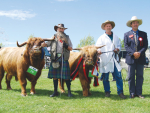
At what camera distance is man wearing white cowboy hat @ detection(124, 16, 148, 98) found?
16.0 feet

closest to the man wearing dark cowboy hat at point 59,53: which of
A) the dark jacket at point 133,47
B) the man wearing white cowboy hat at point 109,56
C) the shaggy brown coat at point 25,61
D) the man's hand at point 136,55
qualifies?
the shaggy brown coat at point 25,61

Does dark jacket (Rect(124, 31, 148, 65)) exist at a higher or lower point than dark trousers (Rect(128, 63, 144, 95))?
higher

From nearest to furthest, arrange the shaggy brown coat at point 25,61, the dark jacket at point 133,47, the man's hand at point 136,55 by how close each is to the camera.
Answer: the man's hand at point 136,55
the dark jacket at point 133,47
the shaggy brown coat at point 25,61

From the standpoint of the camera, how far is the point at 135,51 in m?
4.88

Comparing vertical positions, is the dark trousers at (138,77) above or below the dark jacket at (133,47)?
below

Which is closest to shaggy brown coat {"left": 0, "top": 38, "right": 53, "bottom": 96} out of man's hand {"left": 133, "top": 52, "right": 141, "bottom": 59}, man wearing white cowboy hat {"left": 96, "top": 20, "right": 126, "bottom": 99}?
man wearing white cowboy hat {"left": 96, "top": 20, "right": 126, "bottom": 99}

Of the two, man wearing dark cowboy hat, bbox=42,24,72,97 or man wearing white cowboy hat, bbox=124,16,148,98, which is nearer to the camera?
man wearing white cowboy hat, bbox=124,16,148,98

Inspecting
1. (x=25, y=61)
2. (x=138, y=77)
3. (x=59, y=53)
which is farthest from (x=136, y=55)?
(x=25, y=61)

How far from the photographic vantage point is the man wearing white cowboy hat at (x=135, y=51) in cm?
488

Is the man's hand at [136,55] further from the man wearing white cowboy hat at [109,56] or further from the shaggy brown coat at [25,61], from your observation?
the shaggy brown coat at [25,61]

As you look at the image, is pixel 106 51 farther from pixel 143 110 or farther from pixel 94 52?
pixel 143 110

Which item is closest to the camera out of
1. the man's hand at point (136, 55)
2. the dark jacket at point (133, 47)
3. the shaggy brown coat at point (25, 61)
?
the man's hand at point (136, 55)

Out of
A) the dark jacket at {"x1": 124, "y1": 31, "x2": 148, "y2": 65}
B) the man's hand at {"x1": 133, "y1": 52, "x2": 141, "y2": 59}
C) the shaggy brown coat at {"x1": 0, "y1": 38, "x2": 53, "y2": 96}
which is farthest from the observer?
the shaggy brown coat at {"x1": 0, "y1": 38, "x2": 53, "y2": 96}

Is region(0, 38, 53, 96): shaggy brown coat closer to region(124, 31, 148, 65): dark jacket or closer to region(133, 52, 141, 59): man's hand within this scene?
region(124, 31, 148, 65): dark jacket
